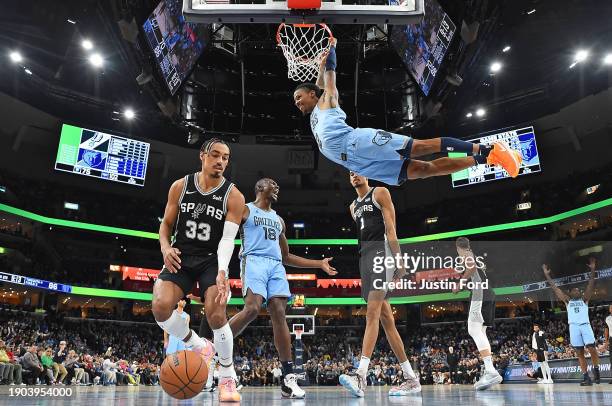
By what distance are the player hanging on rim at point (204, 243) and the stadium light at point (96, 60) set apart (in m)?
→ 18.6

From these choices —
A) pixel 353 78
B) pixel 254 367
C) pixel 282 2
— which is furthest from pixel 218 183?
pixel 254 367

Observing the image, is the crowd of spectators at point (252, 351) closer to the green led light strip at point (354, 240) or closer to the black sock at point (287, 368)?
the green led light strip at point (354, 240)

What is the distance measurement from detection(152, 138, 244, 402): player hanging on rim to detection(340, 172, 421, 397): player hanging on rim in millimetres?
2110

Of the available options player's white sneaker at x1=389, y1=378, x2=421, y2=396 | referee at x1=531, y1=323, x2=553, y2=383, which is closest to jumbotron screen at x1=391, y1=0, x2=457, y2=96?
referee at x1=531, y1=323, x2=553, y2=383

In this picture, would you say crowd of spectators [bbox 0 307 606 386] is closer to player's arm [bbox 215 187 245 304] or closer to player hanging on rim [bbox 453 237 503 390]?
player hanging on rim [bbox 453 237 503 390]

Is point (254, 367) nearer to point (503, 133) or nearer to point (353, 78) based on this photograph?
point (353, 78)

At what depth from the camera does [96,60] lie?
21812mm

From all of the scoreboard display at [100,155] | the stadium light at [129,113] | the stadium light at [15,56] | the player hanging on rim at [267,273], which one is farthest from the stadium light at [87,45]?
the player hanging on rim at [267,273]

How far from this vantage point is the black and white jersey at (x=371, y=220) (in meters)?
7.00

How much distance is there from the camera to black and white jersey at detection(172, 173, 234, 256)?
16.1 feet

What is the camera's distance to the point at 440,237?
35.0m

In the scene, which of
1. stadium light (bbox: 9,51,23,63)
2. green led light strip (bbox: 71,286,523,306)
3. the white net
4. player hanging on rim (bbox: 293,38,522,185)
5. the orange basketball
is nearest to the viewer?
the orange basketball

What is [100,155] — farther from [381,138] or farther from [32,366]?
[381,138]

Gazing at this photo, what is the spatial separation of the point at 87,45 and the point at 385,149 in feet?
61.0
